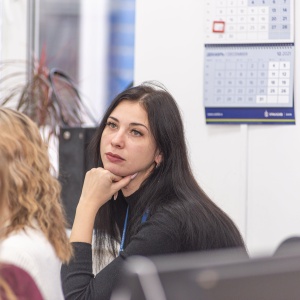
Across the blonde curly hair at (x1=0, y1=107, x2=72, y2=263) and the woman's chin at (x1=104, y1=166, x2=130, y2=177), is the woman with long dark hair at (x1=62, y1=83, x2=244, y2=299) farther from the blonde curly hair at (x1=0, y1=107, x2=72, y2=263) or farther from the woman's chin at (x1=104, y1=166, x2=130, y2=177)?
the blonde curly hair at (x1=0, y1=107, x2=72, y2=263)

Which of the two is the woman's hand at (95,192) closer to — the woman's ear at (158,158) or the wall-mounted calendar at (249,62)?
the woman's ear at (158,158)

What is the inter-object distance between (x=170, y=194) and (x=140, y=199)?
0.32 feet

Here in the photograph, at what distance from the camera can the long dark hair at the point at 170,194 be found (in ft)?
7.18

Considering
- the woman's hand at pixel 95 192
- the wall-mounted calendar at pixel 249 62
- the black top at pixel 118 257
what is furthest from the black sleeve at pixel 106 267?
the wall-mounted calendar at pixel 249 62

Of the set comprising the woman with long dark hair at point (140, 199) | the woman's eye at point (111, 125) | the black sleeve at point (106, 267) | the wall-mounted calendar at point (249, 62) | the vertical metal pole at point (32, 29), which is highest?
the vertical metal pole at point (32, 29)

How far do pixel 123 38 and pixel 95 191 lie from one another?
291 centimetres

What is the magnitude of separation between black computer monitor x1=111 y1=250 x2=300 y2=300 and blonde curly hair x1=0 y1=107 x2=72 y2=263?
72cm

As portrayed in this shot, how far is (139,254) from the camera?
2109 mm

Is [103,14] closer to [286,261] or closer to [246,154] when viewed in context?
[246,154]

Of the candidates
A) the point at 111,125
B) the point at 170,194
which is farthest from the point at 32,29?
the point at 170,194

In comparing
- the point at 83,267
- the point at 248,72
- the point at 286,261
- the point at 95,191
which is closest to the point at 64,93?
the point at 248,72

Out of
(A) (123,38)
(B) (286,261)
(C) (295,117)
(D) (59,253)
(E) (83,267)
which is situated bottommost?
(E) (83,267)

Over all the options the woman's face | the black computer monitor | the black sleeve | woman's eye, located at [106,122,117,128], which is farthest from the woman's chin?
the black computer monitor

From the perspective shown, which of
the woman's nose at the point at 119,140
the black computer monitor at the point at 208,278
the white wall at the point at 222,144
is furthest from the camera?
the white wall at the point at 222,144
